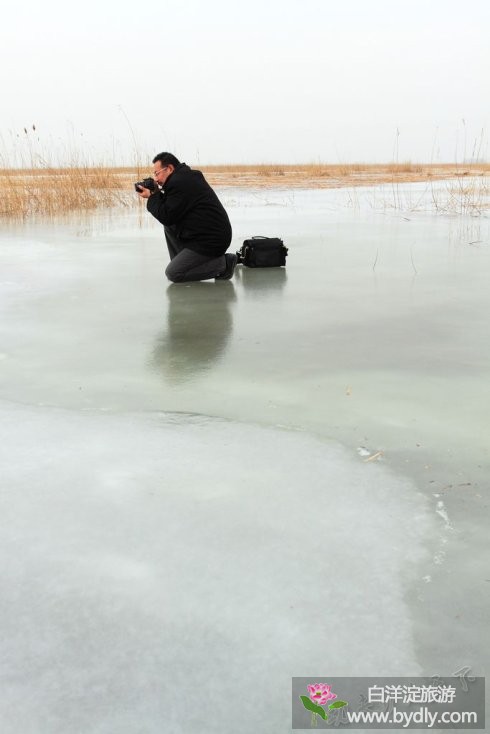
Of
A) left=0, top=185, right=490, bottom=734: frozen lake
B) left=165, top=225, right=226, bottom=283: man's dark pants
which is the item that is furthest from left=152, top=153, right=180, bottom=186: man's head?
left=0, top=185, right=490, bottom=734: frozen lake

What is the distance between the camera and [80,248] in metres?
6.19

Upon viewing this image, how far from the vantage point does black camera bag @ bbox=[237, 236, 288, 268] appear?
17.1ft

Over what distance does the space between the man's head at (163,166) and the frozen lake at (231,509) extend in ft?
3.96

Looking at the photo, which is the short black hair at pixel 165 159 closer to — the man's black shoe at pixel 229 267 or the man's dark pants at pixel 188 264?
the man's dark pants at pixel 188 264

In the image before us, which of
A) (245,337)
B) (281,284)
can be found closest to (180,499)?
(245,337)

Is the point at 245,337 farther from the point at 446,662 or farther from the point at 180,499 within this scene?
the point at 446,662

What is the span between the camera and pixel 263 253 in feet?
17.2

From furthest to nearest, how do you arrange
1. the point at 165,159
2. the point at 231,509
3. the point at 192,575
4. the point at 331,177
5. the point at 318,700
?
the point at 331,177 → the point at 165,159 → the point at 231,509 → the point at 192,575 → the point at 318,700

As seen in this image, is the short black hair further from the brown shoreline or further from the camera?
the brown shoreline

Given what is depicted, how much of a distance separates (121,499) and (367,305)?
2.47m

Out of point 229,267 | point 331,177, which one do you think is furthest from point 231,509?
point 331,177

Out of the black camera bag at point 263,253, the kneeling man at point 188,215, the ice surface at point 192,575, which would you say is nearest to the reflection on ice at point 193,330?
the kneeling man at point 188,215

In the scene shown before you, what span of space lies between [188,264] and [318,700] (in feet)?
12.2

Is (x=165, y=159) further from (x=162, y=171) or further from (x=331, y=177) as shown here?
(x=331, y=177)
